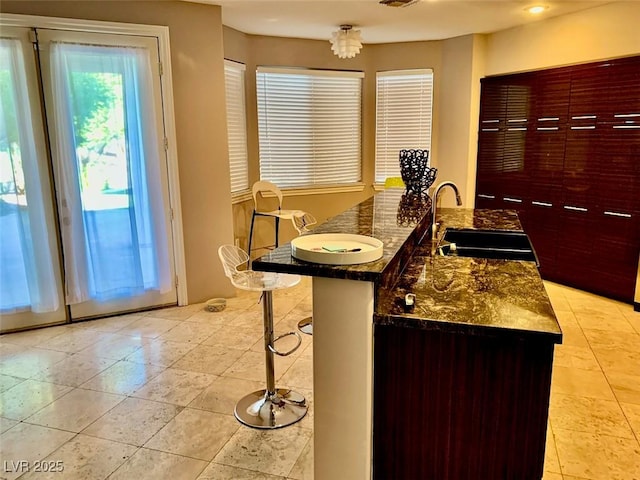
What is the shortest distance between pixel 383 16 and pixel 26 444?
4.23m

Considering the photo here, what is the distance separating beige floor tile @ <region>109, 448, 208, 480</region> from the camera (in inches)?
83.1

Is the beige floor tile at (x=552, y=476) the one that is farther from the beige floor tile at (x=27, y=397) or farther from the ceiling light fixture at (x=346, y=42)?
the ceiling light fixture at (x=346, y=42)

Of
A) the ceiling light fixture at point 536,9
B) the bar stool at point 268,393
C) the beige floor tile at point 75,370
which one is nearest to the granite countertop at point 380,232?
the bar stool at point 268,393

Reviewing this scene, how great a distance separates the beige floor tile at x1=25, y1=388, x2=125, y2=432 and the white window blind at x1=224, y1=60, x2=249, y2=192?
2692 millimetres

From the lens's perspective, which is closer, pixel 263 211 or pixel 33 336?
pixel 33 336

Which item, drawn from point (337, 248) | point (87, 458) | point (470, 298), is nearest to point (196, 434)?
point (87, 458)

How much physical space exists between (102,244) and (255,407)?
6.79 feet

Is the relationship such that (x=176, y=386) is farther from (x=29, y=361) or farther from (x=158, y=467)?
(x=29, y=361)

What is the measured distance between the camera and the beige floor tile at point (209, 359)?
3.11 meters

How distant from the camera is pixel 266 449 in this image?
2.29m

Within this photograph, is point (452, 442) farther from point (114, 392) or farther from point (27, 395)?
point (27, 395)

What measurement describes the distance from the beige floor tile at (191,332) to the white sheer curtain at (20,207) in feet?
3.33

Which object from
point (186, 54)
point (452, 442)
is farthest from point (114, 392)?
point (186, 54)

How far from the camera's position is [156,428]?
8.10 ft
